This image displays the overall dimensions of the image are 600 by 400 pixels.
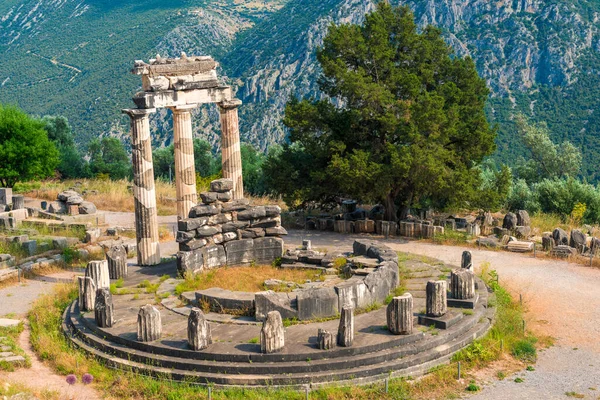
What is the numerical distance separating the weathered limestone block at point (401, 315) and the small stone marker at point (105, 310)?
6114mm

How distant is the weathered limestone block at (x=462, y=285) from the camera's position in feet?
56.5

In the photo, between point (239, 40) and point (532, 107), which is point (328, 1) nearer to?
point (239, 40)

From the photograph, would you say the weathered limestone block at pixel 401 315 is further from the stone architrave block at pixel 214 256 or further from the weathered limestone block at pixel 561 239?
the weathered limestone block at pixel 561 239

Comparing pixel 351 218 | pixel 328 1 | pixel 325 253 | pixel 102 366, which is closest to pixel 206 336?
pixel 102 366

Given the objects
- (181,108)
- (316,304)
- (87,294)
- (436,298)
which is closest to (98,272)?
(87,294)

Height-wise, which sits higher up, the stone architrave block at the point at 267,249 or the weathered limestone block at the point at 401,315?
the stone architrave block at the point at 267,249

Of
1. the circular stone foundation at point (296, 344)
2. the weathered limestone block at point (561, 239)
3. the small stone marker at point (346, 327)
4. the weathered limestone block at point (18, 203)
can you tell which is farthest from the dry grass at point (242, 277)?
the weathered limestone block at point (18, 203)

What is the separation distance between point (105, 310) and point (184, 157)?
791cm

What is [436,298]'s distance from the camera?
1603 cm

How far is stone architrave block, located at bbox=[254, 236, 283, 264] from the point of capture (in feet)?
70.1

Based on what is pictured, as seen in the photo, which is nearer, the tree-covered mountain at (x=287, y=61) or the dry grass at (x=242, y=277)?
the dry grass at (x=242, y=277)

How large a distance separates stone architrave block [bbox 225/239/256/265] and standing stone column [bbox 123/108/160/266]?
7.85ft

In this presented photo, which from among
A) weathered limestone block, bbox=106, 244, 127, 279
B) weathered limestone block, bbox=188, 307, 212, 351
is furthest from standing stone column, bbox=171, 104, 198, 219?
weathered limestone block, bbox=188, 307, 212, 351

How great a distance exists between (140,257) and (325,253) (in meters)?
5.44
